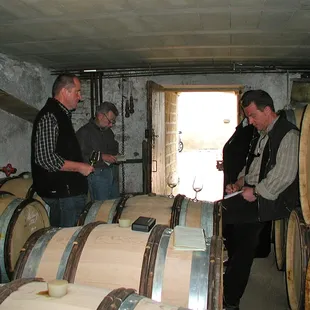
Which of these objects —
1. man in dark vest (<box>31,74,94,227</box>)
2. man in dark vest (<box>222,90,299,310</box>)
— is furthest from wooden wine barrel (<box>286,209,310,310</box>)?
man in dark vest (<box>31,74,94,227</box>)

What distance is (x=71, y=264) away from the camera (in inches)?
84.0

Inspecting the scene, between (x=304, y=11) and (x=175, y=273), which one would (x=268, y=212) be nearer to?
(x=175, y=273)

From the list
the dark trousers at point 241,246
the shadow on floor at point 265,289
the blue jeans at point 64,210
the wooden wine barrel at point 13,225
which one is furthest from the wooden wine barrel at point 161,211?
the shadow on floor at point 265,289

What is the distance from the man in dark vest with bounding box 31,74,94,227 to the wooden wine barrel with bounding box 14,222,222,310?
2.64 ft

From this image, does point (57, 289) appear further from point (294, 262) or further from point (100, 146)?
point (100, 146)

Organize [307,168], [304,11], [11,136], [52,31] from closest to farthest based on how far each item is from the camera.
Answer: [307,168], [304,11], [52,31], [11,136]

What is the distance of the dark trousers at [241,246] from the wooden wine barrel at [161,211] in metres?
0.23

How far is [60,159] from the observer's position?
9.95 feet

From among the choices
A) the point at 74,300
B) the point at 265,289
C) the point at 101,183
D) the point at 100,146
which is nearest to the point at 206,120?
the point at 100,146

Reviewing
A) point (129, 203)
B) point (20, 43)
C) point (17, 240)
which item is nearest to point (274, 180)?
point (129, 203)

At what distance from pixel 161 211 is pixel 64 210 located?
2.71 ft

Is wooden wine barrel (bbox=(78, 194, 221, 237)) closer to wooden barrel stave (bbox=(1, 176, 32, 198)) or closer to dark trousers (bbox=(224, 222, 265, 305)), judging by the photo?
dark trousers (bbox=(224, 222, 265, 305))

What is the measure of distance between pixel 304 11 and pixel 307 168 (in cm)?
142

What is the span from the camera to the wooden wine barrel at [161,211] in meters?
3.04
